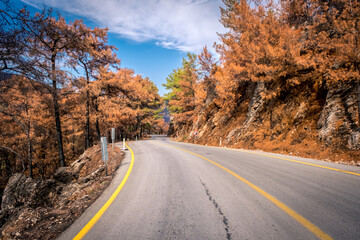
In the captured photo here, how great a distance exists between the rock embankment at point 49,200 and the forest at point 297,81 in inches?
384

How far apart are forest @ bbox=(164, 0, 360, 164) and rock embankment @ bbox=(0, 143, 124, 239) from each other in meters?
9.75

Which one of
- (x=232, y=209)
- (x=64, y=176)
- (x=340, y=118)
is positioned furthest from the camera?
(x=64, y=176)

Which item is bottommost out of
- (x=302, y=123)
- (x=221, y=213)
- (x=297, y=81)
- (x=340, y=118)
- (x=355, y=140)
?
(x=221, y=213)

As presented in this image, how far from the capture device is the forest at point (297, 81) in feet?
24.8

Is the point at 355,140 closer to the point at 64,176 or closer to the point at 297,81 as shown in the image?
the point at 297,81

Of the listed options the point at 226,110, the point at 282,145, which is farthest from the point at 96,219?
the point at 226,110

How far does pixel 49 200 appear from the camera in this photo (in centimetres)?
725

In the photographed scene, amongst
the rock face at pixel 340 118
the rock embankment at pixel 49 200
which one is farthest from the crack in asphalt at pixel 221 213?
the rock face at pixel 340 118

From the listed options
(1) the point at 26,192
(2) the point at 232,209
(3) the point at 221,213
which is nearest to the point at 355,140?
(2) the point at 232,209

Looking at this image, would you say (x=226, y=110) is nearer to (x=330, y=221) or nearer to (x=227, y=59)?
(x=227, y=59)

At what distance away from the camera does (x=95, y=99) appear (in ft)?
52.6

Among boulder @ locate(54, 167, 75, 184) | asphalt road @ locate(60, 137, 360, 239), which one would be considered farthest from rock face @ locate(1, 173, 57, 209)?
asphalt road @ locate(60, 137, 360, 239)

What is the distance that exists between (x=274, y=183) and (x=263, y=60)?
10497 millimetres

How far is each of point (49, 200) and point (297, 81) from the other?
15482 mm
